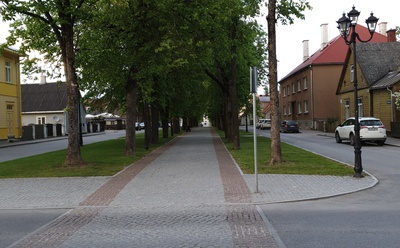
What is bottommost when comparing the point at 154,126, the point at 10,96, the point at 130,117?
the point at 154,126

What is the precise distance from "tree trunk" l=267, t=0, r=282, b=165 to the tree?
6075 millimetres

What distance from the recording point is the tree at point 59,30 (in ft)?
42.5

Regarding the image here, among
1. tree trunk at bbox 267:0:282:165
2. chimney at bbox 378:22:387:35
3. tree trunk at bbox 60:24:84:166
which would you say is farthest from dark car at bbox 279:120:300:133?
tree trunk at bbox 60:24:84:166

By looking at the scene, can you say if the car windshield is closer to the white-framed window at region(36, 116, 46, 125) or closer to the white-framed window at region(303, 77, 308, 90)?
the white-framed window at region(303, 77, 308, 90)

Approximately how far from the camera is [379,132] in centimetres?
2284

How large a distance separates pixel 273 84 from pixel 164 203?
6713 millimetres

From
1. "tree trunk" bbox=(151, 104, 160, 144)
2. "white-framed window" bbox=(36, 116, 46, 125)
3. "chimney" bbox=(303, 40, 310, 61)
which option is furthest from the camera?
"chimney" bbox=(303, 40, 310, 61)

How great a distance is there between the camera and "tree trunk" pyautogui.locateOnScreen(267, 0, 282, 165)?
44.4 ft

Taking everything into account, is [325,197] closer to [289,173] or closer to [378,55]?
[289,173]

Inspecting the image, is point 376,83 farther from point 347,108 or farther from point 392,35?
point 392,35

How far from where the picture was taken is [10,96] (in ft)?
123

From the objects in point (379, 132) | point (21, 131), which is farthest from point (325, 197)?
point (21, 131)

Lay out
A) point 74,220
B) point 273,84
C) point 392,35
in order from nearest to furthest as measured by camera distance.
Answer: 1. point 74,220
2. point 273,84
3. point 392,35

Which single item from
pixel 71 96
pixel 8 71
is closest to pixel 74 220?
pixel 71 96
